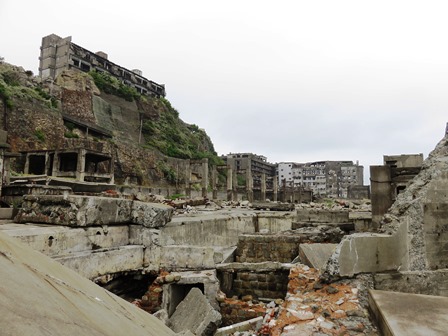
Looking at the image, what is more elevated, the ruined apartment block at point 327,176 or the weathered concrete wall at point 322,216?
the ruined apartment block at point 327,176

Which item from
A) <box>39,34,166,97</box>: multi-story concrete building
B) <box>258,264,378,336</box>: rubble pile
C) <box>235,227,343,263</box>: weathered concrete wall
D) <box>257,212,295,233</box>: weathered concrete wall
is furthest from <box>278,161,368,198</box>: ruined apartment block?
<box>258,264,378,336</box>: rubble pile

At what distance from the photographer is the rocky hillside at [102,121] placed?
23.8 metres

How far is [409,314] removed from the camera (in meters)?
2.30

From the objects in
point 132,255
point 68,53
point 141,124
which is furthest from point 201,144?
point 132,255

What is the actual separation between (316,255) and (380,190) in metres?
3.58

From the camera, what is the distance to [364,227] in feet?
27.3

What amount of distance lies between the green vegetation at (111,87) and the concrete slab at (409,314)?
42909 mm

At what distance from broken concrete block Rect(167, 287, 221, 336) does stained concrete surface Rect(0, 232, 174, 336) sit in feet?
5.58

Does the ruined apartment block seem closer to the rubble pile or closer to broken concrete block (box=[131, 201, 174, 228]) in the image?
broken concrete block (box=[131, 201, 174, 228])

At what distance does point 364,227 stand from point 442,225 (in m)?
4.90

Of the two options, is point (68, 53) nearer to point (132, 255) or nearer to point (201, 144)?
point (201, 144)

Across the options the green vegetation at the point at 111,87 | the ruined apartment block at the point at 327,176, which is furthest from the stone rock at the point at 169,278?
the ruined apartment block at the point at 327,176

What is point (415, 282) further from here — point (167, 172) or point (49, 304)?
point (167, 172)

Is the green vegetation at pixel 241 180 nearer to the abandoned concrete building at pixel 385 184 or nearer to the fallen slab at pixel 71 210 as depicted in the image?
the abandoned concrete building at pixel 385 184
